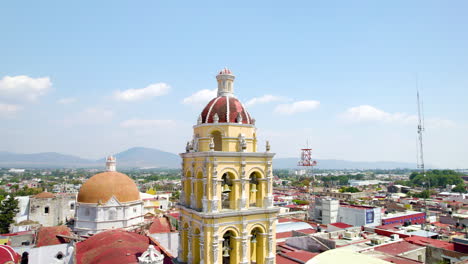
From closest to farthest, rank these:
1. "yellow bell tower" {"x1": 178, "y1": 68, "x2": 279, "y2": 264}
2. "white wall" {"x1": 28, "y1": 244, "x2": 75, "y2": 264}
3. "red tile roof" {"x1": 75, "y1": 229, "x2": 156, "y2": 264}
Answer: "yellow bell tower" {"x1": 178, "y1": 68, "x2": 279, "y2": 264} < "red tile roof" {"x1": 75, "y1": 229, "x2": 156, "y2": 264} < "white wall" {"x1": 28, "y1": 244, "x2": 75, "y2": 264}

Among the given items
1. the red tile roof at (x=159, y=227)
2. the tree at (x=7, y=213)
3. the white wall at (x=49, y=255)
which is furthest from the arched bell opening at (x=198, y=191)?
the tree at (x=7, y=213)

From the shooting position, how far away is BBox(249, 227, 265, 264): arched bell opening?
13.2 metres

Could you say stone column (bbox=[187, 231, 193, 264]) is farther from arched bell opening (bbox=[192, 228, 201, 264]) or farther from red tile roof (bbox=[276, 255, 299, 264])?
red tile roof (bbox=[276, 255, 299, 264])

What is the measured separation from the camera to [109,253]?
1664 cm

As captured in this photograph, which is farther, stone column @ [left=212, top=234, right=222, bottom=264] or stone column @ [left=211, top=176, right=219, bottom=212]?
stone column @ [left=211, top=176, right=219, bottom=212]

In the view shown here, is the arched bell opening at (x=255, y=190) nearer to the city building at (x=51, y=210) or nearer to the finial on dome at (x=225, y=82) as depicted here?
the finial on dome at (x=225, y=82)

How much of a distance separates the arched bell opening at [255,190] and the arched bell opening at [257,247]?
1.20 metres

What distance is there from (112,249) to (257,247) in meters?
9.01

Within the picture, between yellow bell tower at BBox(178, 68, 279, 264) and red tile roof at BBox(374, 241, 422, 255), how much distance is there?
15.2 m

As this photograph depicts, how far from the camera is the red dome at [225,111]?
43.3ft

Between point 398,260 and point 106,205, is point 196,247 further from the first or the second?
point 106,205

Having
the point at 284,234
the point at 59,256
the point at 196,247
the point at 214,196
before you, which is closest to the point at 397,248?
the point at 284,234

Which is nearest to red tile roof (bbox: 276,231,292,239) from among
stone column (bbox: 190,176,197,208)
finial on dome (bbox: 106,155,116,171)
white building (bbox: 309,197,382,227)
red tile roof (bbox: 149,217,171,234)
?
red tile roof (bbox: 149,217,171,234)

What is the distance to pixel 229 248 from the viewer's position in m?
13.2
